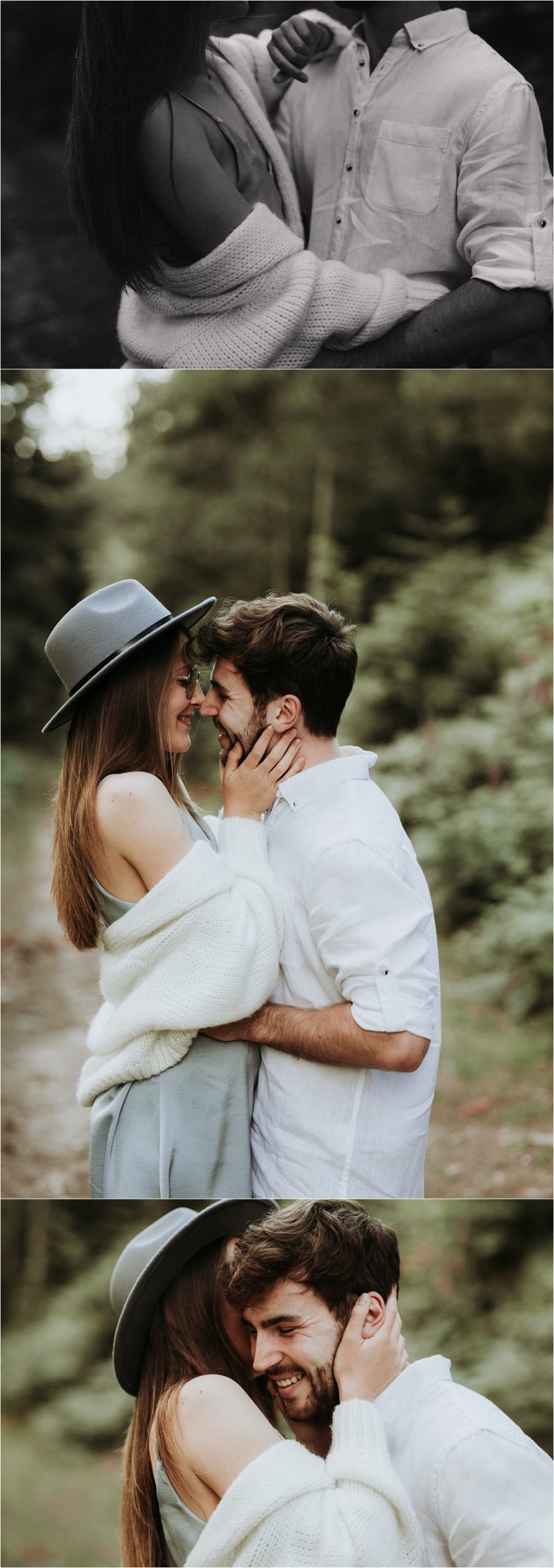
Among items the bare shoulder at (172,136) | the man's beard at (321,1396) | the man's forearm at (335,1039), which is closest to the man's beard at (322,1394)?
the man's beard at (321,1396)

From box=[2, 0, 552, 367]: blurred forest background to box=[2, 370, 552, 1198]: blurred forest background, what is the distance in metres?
0.99

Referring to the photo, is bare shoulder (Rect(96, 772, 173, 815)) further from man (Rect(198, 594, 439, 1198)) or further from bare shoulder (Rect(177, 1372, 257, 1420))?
bare shoulder (Rect(177, 1372, 257, 1420))

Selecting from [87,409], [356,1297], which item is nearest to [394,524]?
[87,409]

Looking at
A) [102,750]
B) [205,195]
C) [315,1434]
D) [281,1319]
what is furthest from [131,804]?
[205,195]

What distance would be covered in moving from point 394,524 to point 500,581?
1.60 ft

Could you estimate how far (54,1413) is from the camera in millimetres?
3041

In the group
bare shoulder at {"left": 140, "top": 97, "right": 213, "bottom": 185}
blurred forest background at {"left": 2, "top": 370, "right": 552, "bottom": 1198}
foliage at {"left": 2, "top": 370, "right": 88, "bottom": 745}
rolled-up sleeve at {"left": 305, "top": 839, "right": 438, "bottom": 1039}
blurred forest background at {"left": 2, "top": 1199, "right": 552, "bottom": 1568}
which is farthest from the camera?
blurred forest background at {"left": 2, "top": 370, "right": 552, "bottom": 1198}

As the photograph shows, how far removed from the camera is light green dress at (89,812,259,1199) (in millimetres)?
2084

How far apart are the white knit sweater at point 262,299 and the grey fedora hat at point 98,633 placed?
0.69m

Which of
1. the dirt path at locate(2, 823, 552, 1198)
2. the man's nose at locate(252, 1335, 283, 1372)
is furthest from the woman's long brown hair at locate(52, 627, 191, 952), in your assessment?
the dirt path at locate(2, 823, 552, 1198)

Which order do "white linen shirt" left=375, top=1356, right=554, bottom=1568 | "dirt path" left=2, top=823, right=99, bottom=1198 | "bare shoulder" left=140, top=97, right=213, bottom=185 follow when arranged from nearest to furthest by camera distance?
"white linen shirt" left=375, top=1356, right=554, bottom=1568, "bare shoulder" left=140, top=97, right=213, bottom=185, "dirt path" left=2, top=823, right=99, bottom=1198

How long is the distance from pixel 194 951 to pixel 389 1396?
3.16 feet

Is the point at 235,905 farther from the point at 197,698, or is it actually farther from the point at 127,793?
the point at 197,698

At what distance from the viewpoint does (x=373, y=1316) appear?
2160 millimetres
